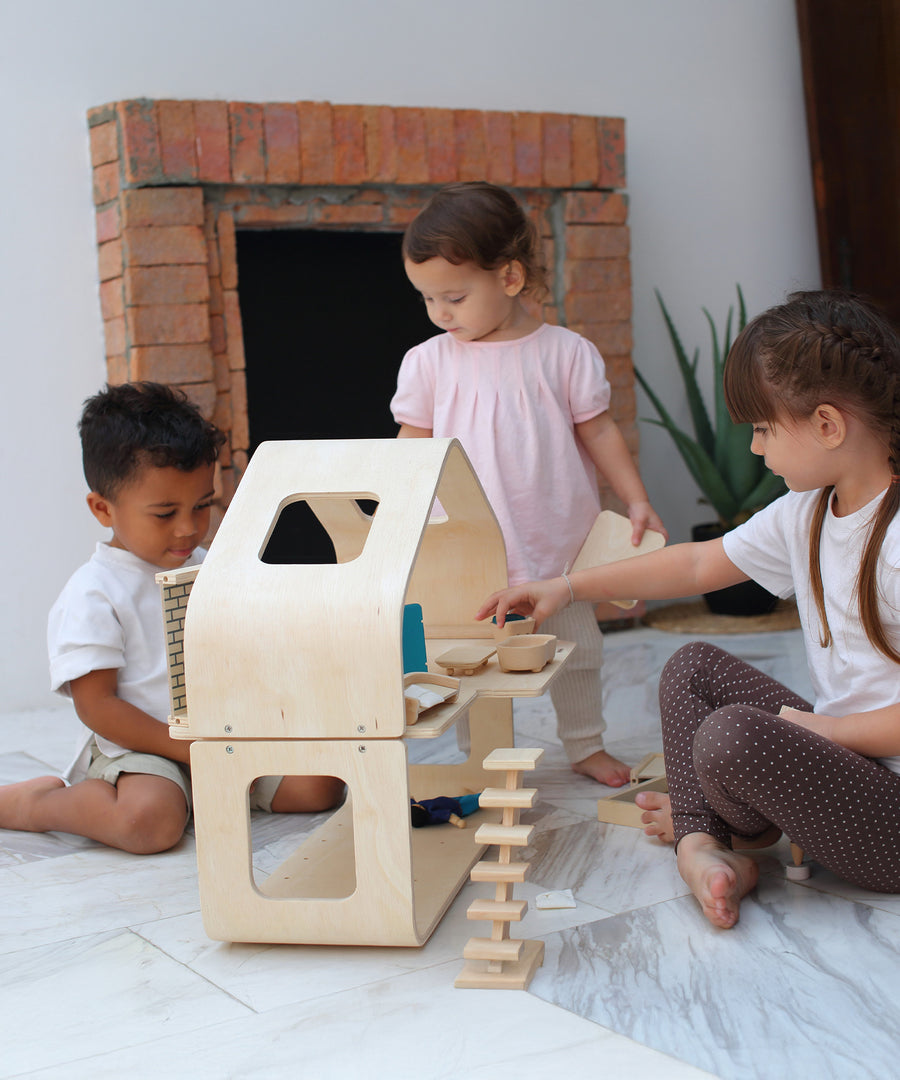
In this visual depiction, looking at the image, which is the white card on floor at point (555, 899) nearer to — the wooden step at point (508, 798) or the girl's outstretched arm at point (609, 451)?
the wooden step at point (508, 798)

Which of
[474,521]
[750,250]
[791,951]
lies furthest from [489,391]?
[750,250]

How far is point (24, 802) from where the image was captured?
6.20 ft

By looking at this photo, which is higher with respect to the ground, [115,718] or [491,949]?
[115,718]

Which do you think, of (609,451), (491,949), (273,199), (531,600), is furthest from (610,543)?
(273,199)

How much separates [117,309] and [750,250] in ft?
6.32

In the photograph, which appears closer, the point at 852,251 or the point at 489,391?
the point at 489,391

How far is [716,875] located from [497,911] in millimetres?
287

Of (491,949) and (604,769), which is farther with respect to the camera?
(604,769)

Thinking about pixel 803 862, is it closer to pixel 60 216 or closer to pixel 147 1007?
pixel 147 1007

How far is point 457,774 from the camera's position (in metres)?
1.95

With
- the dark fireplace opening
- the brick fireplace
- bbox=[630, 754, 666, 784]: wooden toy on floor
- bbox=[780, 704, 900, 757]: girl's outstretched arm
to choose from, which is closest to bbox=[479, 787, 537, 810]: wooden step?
bbox=[780, 704, 900, 757]: girl's outstretched arm

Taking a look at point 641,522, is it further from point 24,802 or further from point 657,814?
point 24,802

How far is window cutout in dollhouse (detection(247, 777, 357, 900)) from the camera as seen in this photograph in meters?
1.51

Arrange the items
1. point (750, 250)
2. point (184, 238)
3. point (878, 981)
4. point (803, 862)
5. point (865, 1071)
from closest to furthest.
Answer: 1. point (865, 1071)
2. point (878, 981)
3. point (803, 862)
4. point (184, 238)
5. point (750, 250)
